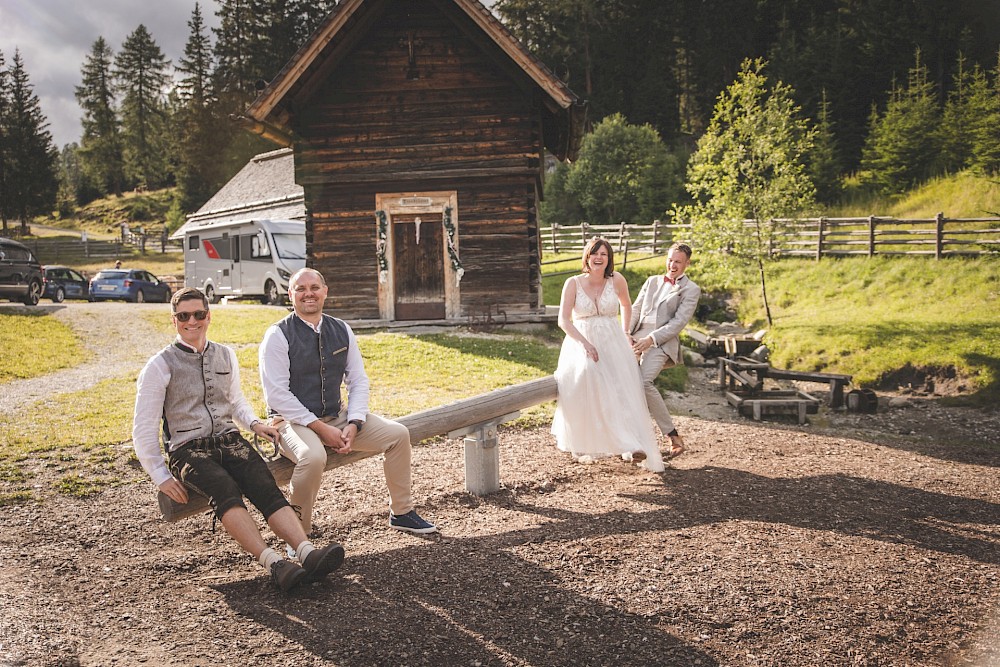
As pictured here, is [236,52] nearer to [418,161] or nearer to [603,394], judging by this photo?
[418,161]

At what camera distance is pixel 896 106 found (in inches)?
1356

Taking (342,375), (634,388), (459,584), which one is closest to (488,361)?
(634,388)

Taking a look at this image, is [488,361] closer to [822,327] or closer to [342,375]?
[342,375]

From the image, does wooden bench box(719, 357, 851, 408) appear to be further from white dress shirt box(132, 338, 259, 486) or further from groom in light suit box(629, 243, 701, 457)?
white dress shirt box(132, 338, 259, 486)

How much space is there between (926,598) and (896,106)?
36.3 m

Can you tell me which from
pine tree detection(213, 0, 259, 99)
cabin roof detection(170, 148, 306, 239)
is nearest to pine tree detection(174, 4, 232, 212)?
pine tree detection(213, 0, 259, 99)

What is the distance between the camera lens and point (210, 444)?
4.54m

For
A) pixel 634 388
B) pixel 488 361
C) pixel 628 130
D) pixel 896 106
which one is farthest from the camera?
pixel 628 130

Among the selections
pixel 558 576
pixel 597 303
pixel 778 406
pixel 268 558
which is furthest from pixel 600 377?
pixel 778 406

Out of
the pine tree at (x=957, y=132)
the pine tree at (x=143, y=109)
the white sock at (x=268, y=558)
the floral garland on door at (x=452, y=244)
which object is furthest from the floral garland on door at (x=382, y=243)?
the pine tree at (x=143, y=109)

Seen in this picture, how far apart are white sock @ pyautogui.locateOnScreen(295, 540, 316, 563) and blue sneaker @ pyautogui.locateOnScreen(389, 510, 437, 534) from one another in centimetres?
117

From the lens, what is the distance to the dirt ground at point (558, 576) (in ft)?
12.0

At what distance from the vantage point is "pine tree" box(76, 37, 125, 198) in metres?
72.9

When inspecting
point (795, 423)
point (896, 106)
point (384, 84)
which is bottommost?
point (795, 423)
